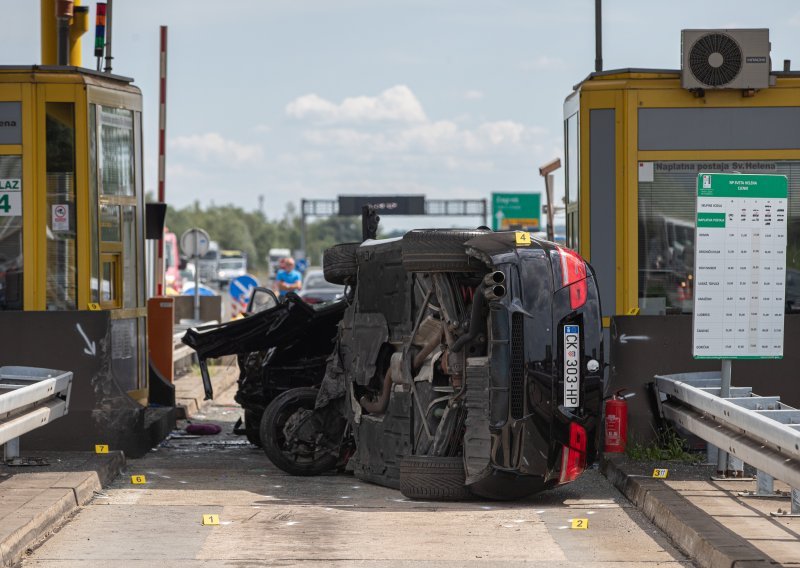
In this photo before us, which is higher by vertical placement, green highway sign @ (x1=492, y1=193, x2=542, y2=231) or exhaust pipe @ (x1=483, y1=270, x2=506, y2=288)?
green highway sign @ (x1=492, y1=193, x2=542, y2=231)

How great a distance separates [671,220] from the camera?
11898 mm

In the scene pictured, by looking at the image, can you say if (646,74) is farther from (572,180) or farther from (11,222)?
(11,222)

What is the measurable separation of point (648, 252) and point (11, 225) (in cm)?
526

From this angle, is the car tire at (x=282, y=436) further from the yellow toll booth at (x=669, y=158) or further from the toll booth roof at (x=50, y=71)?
the toll booth roof at (x=50, y=71)

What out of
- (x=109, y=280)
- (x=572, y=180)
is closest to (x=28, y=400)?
(x=109, y=280)

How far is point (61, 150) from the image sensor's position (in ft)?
40.0

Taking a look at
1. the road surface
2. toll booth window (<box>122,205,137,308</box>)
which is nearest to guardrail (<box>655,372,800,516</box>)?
the road surface

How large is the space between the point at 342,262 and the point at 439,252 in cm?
173

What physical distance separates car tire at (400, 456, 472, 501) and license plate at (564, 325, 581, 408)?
89cm

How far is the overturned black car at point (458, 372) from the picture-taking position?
9.59 m

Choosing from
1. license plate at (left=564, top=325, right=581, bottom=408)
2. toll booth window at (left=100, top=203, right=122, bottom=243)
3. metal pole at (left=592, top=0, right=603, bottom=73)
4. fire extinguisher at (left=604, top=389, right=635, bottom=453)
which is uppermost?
metal pole at (left=592, top=0, right=603, bottom=73)

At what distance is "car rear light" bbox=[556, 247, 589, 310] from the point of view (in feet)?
32.1

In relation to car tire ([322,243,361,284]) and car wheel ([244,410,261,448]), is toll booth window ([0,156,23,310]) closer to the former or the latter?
car wheel ([244,410,261,448])

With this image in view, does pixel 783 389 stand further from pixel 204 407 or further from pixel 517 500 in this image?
pixel 204 407
